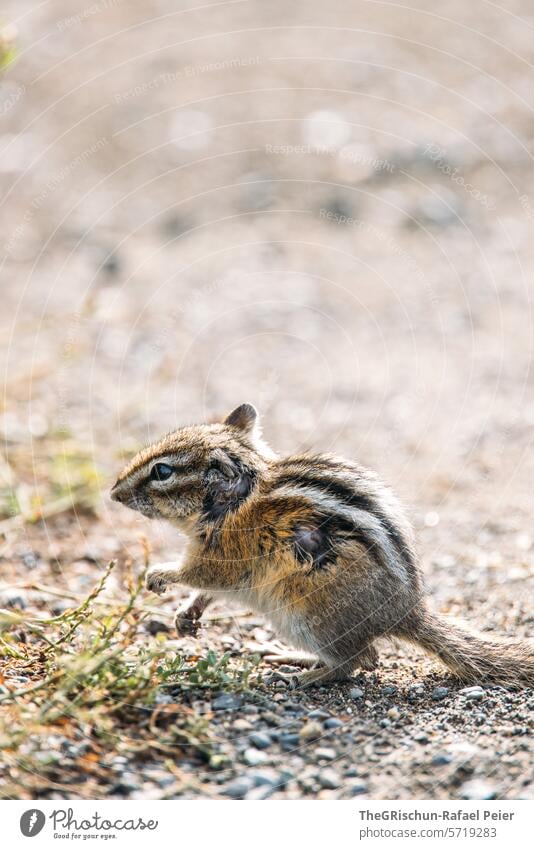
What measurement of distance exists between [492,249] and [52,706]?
739 cm

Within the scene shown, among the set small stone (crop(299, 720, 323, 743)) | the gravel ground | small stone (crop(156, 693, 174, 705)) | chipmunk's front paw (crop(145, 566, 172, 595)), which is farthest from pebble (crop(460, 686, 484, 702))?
chipmunk's front paw (crop(145, 566, 172, 595))

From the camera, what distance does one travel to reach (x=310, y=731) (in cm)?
390

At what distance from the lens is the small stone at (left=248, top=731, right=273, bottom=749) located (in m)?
3.82

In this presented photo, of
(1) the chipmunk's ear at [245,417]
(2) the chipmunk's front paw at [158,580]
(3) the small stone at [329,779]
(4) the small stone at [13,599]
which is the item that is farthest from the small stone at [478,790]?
(4) the small stone at [13,599]

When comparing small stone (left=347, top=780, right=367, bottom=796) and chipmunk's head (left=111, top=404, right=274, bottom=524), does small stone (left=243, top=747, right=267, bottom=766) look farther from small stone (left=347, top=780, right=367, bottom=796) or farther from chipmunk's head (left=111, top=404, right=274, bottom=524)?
chipmunk's head (left=111, top=404, right=274, bottom=524)

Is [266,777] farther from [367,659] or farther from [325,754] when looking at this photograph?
[367,659]

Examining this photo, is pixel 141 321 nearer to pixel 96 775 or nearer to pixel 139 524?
pixel 139 524

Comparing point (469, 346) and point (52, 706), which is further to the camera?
point (469, 346)

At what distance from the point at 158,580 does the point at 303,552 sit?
2.66 feet

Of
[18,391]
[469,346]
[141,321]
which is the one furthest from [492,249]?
[18,391]

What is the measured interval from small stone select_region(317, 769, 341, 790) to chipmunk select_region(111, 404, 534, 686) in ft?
2.41

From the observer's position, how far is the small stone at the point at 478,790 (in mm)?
3639

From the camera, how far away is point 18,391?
7.54 metres

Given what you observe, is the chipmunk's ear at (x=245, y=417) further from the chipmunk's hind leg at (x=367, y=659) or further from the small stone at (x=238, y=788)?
the small stone at (x=238, y=788)
